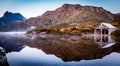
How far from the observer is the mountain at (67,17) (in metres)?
11.4

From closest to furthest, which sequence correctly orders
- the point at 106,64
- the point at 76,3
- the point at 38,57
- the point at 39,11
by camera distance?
1. the point at 106,64
2. the point at 38,57
3. the point at 76,3
4. the point at 39,11

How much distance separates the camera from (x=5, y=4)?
1103 centimetres

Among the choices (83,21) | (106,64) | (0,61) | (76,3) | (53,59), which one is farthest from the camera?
(83,21)

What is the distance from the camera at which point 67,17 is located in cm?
1312

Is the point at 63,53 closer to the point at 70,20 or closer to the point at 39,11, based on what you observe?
the point at 39,11

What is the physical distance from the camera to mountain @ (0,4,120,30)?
448 inches

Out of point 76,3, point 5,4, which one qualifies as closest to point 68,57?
point 76,3

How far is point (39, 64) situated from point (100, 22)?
7970mm

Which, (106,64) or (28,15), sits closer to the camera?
(106,64)

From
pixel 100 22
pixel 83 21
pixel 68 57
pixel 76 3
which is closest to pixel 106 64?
pixel 68 57

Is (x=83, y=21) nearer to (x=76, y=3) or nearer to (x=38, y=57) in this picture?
(x=76, y=3)

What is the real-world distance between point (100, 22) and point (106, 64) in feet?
25.6

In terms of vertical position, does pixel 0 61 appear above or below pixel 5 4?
below

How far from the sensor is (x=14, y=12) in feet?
38.3
